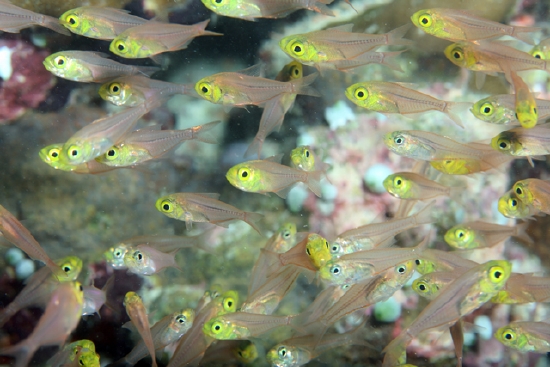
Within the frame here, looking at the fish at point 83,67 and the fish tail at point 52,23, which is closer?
the fish at point 83,67

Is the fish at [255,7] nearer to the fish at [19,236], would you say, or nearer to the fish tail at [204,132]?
the fish tail at [204,132]

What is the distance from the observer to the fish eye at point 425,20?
3.43 metres

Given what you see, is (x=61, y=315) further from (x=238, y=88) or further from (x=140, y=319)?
(x=238, y=88)

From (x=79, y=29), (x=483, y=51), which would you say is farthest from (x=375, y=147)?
(x=79, y=29)

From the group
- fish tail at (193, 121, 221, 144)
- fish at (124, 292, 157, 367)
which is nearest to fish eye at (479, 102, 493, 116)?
fish tail at (193, 121, 221, 144)

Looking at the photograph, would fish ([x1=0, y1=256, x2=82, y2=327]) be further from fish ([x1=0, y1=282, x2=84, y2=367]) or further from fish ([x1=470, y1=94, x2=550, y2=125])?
fish ([x1=470, y1=94, x2=550, y2=125])

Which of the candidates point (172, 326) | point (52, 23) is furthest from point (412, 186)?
point (52, 23)

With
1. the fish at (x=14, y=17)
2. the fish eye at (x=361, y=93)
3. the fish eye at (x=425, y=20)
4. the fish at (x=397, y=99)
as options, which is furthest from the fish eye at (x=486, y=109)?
the fish at (x=14, y=17)

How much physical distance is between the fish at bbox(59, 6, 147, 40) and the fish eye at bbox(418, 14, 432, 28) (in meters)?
2.17

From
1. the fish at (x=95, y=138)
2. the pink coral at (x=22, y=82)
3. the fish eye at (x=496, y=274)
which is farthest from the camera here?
the pink coral at (x=22, y=82)

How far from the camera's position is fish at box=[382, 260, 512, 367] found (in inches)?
109

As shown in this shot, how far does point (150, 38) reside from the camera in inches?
133

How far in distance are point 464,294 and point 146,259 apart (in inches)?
95.8

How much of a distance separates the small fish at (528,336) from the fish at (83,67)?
363 centimetres
